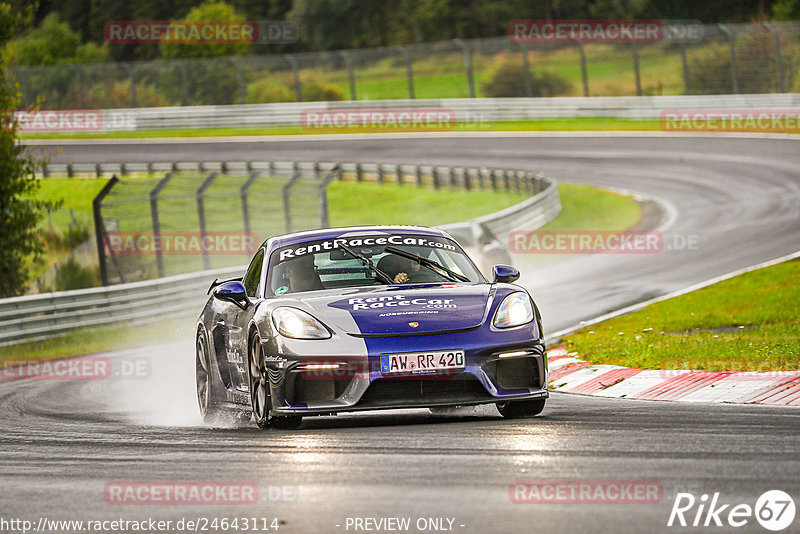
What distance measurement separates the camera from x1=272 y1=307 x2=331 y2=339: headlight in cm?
773

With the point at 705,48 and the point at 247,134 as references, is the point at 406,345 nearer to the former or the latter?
the point at 705,48

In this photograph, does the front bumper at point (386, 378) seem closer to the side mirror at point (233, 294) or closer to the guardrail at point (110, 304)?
the side mirror at point (233, 294)

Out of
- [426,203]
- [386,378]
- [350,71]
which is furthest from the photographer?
[350,71]

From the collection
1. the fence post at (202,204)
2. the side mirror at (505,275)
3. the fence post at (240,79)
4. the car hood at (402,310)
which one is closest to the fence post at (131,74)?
the fence post at (240,79)

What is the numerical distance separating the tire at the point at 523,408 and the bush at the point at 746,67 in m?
34.0

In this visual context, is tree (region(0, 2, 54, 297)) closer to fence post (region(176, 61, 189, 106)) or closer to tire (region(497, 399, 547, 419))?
tire (region(497, 399, 547, 419))

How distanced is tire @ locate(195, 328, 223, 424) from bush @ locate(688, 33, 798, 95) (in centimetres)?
3320

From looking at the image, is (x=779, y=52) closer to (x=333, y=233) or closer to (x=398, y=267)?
(x=333, y=233)

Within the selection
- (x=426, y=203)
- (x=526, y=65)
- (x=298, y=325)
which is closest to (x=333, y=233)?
(x=298, y=325)

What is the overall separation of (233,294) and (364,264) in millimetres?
946

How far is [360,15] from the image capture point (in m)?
93.7

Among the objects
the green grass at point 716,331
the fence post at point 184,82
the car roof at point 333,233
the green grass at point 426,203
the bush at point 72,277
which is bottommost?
the green grass at point 426,203

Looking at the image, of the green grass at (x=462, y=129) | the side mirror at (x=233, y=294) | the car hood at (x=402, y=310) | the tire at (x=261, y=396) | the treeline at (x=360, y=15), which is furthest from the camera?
the treeline at (x=360, y=15)

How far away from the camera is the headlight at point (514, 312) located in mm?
7916
